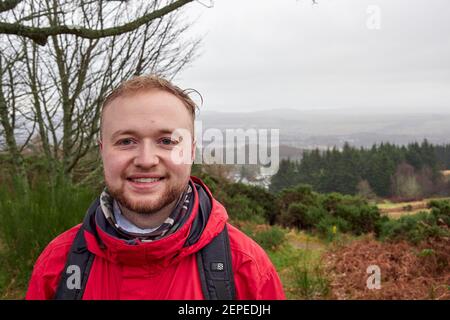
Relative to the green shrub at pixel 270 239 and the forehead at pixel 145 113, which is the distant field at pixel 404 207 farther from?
the forehead at pixel 145 113

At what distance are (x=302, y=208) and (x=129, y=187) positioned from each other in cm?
695

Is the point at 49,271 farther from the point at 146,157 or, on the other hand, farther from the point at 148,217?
the point at 146,157

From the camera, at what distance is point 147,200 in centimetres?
141

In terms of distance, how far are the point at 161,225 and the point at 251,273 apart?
0.37 m

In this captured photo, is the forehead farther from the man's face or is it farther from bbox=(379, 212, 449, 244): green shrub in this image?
bbox=(379, 212, 449, 244): green shrub

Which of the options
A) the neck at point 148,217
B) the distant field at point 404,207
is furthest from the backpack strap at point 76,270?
the distant field at point 404,207

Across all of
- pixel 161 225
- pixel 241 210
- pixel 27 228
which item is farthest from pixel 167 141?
pixel 241 210

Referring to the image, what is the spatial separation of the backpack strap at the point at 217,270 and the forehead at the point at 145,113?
444 millimetres

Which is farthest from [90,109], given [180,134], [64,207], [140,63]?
[180,134]

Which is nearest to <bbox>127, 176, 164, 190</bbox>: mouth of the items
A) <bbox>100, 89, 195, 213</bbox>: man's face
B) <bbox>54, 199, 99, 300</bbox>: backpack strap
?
<bbox>100, 89, 195, 213</bbox>: man's face

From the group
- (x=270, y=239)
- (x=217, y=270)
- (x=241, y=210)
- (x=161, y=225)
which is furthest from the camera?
(x=241, y=210)

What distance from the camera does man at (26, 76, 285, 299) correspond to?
1375 mm

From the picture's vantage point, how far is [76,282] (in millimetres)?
1377
